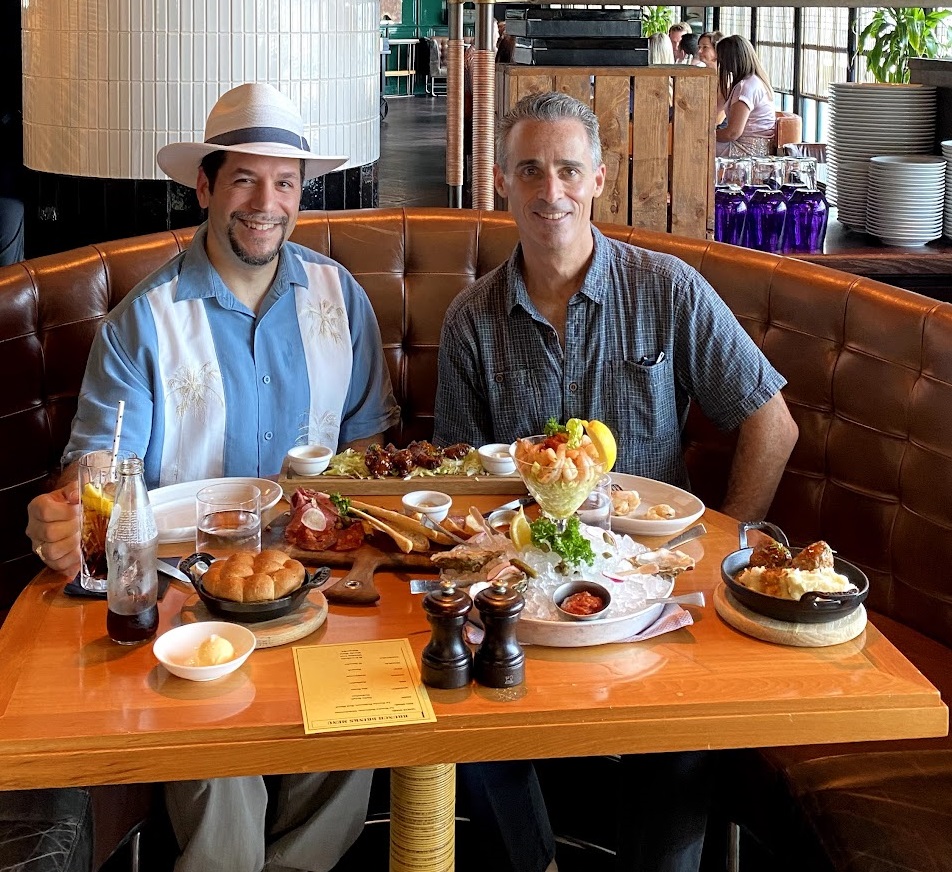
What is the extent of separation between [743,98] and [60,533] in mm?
7688

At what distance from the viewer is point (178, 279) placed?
2881mm

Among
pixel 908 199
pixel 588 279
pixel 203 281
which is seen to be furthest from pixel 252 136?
pixel 908 199

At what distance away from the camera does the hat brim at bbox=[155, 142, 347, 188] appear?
9.29 ft

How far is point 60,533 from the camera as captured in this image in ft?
6.91

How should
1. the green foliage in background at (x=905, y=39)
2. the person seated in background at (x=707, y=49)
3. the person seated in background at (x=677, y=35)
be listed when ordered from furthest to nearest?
the person seated in background at (x=677, y=35), the person seated in background at (x=707, y=49), the green foliage in background at (x=905, y=39)

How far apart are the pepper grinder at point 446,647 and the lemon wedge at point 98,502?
1.88 ft

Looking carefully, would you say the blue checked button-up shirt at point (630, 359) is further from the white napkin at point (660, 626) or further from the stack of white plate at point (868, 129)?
the stack of white plate at point (868, 129)

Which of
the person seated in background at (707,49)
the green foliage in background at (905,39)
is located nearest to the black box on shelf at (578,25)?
the green foliage in background at (905,39)

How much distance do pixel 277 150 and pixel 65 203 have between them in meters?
1.51

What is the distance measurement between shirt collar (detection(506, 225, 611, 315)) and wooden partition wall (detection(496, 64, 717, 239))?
2.48ft

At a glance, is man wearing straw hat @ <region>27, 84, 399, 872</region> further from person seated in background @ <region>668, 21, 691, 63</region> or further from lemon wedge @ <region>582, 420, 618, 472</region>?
person seated in background @ <region>668, 21, 691, 63</region>

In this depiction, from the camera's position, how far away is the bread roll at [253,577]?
74.4 inches

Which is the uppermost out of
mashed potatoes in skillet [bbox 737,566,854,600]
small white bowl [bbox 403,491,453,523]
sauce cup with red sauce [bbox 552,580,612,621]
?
small white bowl [bbox 403,491,453,523]

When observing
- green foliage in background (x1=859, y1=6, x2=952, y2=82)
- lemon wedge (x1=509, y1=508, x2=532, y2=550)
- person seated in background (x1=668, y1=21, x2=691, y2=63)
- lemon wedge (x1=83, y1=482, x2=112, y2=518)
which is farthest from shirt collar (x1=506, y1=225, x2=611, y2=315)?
person seated in background (x1=668, y1=21, x2=691, y2=63)
